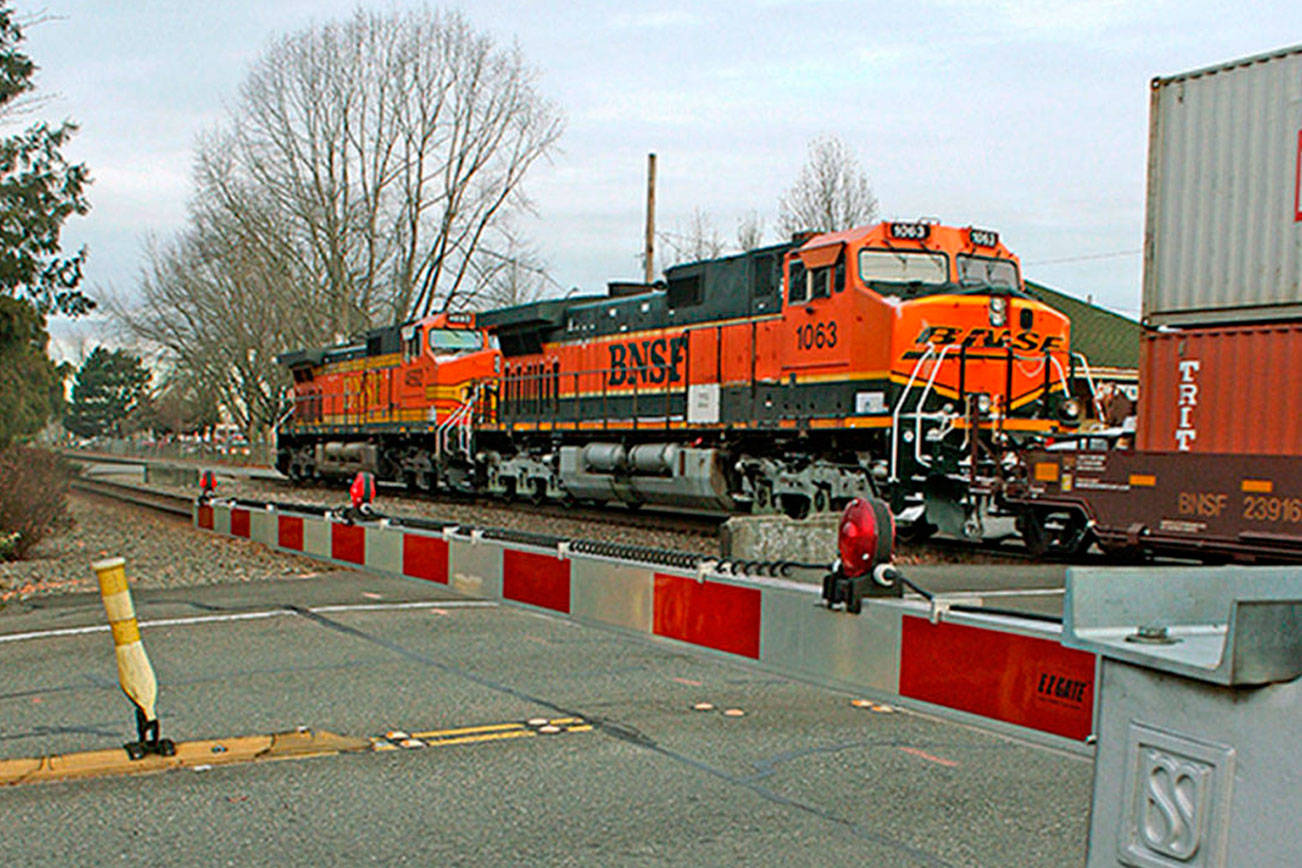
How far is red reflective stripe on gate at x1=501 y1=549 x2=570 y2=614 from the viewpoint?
5430 mm

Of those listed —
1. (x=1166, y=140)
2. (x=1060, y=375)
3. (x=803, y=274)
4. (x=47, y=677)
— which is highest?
(x=1166, y=140)

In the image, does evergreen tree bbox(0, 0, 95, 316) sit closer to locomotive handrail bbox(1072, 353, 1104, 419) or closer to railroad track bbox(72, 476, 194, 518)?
railroad track bbox(72, 476, 194, 518)

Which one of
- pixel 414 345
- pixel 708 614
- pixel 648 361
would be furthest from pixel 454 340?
pixel 708 614

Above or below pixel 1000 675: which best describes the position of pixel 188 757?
below

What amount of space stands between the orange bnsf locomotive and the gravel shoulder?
6258 mm

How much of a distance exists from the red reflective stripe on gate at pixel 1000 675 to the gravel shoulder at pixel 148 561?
27.7 feet

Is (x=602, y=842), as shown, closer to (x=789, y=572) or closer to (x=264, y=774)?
(x=789, y=572)

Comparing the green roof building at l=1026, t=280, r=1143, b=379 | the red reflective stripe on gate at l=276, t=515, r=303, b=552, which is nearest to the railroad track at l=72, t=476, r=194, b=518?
the red reflective stripe on gate at l=276, t=515, r=303, b=552

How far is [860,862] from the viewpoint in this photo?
3.69 m

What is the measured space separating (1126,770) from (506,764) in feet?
10.3

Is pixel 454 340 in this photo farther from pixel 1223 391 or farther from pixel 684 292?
pixel 1223 391

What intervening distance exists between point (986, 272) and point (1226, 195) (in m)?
4.22

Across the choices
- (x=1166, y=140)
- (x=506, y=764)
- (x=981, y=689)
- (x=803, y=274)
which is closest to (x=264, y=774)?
(x=506, y=764)

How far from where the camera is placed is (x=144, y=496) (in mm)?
25453
